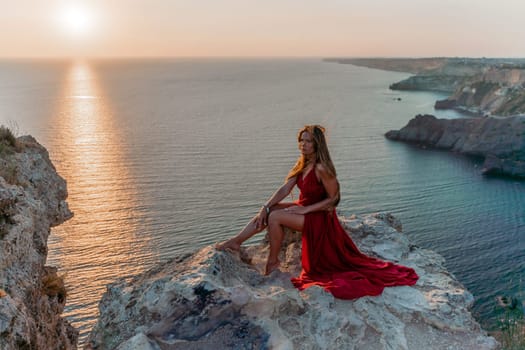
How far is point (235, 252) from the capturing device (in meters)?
6.53

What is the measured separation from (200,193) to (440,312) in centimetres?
2191

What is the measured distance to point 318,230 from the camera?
6.60 metres

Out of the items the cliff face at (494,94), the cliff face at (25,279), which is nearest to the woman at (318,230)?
the cliff face at (25,279)

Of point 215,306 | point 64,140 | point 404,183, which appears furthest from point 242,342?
point 64,140

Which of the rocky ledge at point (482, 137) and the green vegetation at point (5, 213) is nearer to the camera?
the green vegetation at point (5, 213)

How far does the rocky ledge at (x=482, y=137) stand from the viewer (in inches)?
1448

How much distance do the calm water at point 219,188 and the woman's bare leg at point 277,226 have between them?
9366mm

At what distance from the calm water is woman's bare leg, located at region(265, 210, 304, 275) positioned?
937 centimetres

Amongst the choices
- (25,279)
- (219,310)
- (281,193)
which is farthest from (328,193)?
(25,279)

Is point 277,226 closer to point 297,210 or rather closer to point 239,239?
point 297,210

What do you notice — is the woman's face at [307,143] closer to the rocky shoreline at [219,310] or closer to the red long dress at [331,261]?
the red long dress at [331,261]

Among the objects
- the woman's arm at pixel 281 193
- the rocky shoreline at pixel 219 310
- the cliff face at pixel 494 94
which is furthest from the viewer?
the cliff face at pixel 494 94

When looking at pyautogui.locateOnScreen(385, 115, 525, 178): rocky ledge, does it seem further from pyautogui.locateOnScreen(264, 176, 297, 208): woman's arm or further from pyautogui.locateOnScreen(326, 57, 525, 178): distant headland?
pyautogui.locateOnScreen(264, 176, 297, 208): woman's arm

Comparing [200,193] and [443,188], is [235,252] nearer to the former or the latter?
[200,193]
